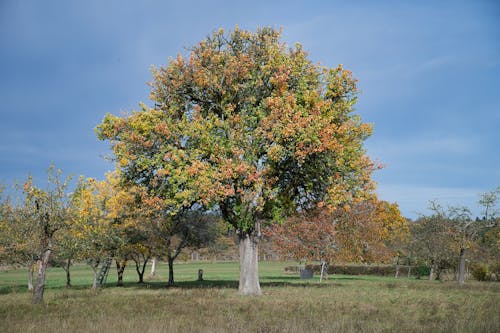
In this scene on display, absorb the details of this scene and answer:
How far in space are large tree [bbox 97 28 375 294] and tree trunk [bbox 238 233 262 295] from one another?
0.07 m

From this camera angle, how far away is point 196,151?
26.8m

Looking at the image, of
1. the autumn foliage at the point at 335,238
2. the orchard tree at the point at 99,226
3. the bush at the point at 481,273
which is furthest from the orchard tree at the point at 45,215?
the bush at the point at 481,273

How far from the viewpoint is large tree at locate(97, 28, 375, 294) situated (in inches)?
1039

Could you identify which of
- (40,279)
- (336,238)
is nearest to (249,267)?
(40,279)

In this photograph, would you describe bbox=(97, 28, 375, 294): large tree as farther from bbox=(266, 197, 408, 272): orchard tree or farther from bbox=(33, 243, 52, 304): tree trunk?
bbox=(266, 197, 408, 272): orchard tree

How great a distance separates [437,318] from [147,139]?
62.3ft

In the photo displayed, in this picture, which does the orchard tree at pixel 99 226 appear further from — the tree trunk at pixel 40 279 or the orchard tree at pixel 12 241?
the tree trunk at pixel 40 279

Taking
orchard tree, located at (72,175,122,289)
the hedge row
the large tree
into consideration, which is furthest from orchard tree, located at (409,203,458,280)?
orchard tree, located at (72,175,122,289)

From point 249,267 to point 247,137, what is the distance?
8.63 meters

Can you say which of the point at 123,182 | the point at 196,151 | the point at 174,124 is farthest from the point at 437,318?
the point at 123,182

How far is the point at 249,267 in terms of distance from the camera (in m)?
29.9

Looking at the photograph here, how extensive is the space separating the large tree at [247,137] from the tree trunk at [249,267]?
66mm

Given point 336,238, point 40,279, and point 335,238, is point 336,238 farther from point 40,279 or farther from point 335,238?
point 40,279

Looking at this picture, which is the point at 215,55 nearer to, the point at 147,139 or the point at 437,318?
the point at 147,139
